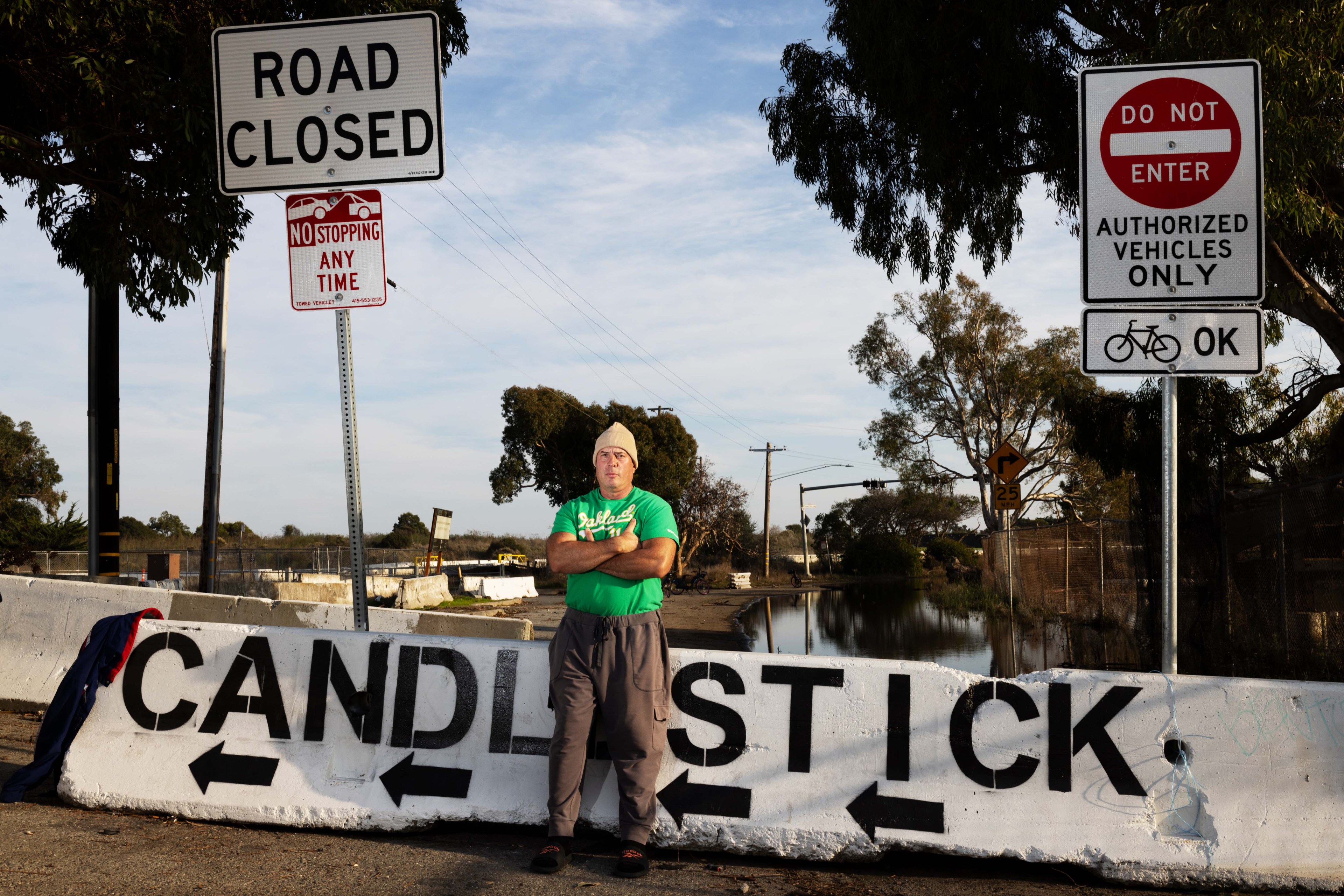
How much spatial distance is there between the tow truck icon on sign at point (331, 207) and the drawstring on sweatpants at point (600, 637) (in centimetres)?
240

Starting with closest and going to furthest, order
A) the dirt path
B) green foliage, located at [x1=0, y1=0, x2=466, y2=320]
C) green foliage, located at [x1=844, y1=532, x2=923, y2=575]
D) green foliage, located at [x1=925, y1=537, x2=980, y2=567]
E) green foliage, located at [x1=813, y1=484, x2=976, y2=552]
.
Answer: the dirt path → green foliage, located at [x1=0, y1=0, x2=466, y2=320] → green foliage, located at [x1=844, y1=532, x2=923, y2=575] → green foliage, located at [x1=925, y1=537, x2=980, y2=567] → green foliage, located at [x1=813, y1=484, x2=976, y2=552]

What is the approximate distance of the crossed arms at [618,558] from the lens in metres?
4.91

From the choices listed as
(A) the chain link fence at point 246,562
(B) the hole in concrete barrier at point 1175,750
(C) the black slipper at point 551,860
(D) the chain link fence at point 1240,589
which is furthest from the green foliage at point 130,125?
(A) the chain link fence at point 246,562

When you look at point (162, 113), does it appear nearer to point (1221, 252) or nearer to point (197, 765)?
point (197, 765)

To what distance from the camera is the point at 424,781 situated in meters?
5.22

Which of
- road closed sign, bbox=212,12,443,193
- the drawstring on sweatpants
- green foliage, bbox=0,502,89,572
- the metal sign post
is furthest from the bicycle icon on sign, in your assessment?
green foliage, bbox=0,502,89,572

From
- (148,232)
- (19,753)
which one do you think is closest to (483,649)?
(19,753)

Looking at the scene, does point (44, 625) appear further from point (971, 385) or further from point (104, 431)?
point (971, 385)

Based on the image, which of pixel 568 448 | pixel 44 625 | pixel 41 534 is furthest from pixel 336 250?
pixel 568 448

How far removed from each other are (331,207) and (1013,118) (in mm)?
11261

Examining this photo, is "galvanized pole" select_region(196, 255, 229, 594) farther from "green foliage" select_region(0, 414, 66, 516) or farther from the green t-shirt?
"green foliage" select_region(0, 414, 66, 516)

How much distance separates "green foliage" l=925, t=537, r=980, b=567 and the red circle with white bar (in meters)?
62.8

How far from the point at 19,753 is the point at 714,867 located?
4921mm

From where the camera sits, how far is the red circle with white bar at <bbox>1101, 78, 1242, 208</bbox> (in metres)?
4.87
